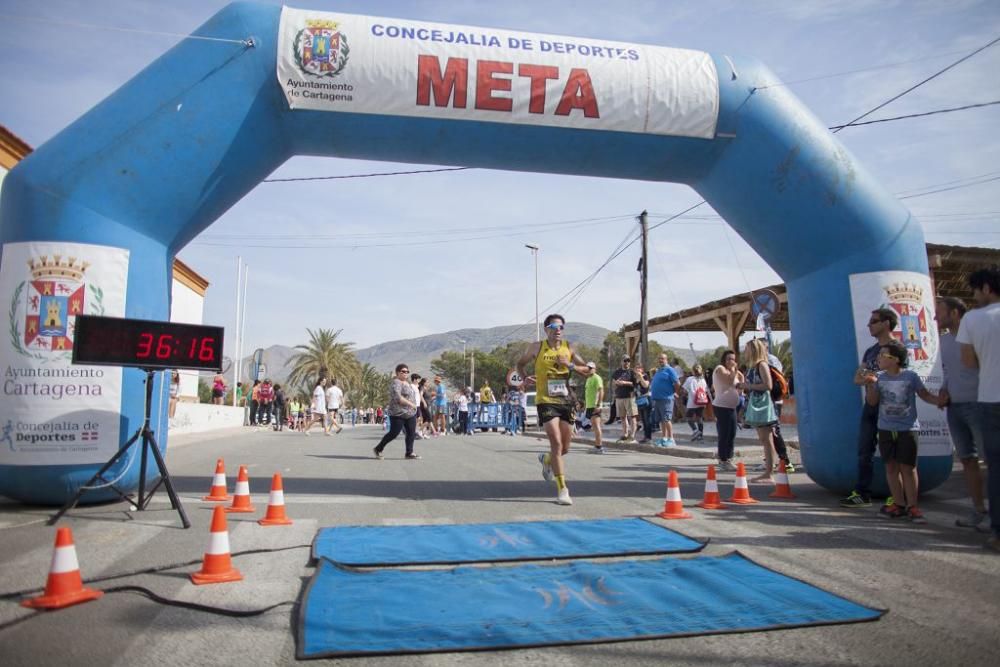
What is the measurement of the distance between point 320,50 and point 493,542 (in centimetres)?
555

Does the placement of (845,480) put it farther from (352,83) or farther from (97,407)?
(97,407)

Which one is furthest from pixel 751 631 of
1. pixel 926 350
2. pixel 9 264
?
pixel 9 264

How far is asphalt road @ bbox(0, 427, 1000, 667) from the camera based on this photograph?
3.16 metres

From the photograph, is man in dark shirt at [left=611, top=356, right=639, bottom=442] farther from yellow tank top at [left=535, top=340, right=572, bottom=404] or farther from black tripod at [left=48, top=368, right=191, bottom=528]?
black tripod at [left=48, top=368, right=191, bottom=528]

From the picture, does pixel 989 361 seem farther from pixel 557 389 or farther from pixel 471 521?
pixel 471 521

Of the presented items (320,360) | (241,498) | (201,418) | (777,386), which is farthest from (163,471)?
(320,360)

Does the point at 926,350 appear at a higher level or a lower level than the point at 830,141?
lower

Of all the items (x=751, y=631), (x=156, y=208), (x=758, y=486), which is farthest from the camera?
(x=758, y=486)

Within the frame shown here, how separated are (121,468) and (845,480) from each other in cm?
748

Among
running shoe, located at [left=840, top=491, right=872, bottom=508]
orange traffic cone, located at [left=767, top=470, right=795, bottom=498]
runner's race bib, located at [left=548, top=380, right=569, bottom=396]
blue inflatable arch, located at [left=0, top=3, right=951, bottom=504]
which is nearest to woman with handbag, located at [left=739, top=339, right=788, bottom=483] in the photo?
blue inflatable arch, located at [left=0, top=3, right=951, bottom=504]

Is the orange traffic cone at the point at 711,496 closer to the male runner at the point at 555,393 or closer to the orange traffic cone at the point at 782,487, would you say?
the orange traffic cone at the point at 782,487

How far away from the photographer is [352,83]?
7.84 m

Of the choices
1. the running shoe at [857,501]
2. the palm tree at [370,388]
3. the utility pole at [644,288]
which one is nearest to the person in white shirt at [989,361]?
the running shoe at [857,501]

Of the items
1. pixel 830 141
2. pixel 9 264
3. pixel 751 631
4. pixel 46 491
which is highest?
pixel 830 141
